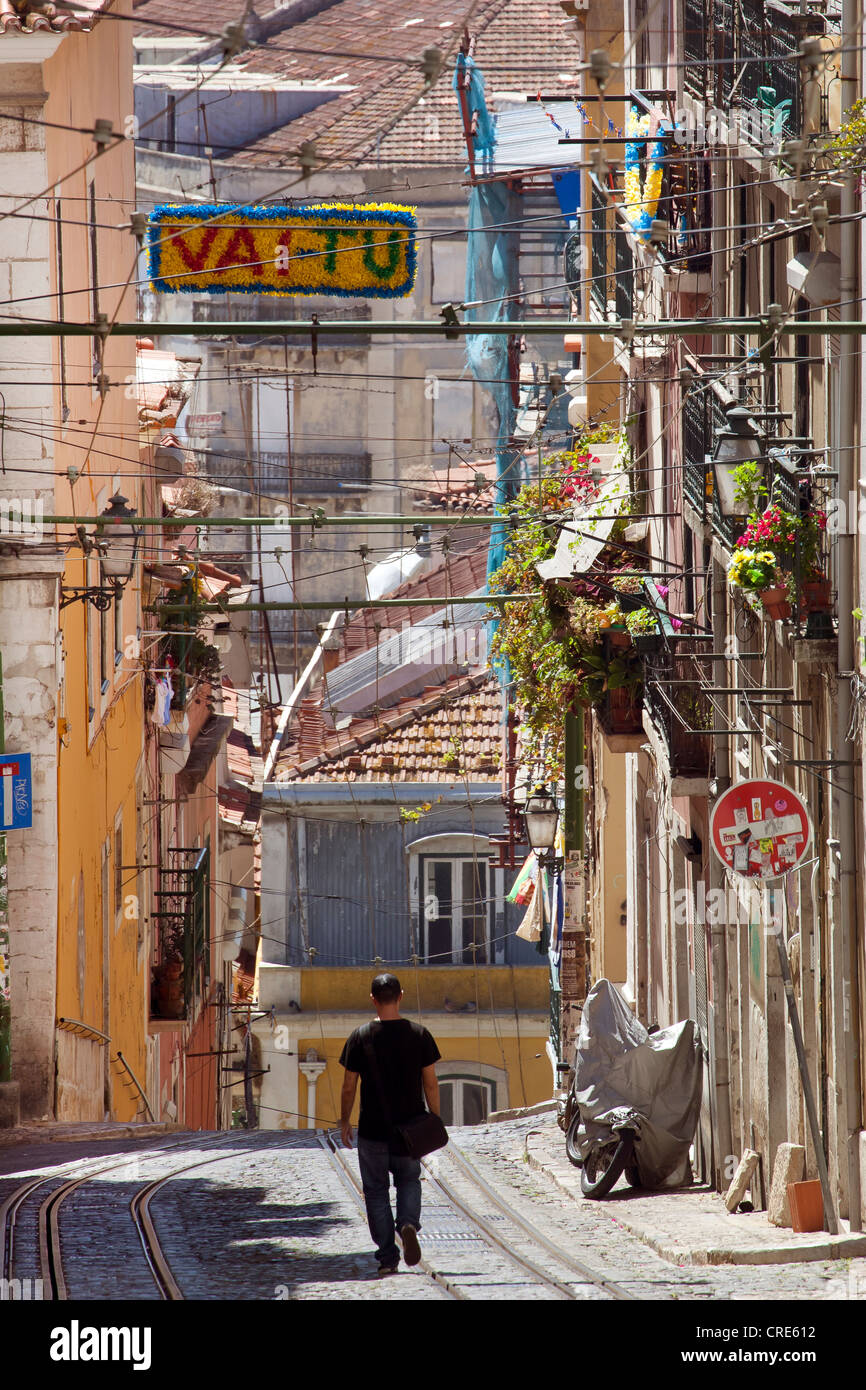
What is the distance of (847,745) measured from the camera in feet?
37.2

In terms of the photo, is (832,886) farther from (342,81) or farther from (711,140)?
(342,81)

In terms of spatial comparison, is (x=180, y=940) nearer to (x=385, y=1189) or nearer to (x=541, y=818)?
(x=541, y=818)

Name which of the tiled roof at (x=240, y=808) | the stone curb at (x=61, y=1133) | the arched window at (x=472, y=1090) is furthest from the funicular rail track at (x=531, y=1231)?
the tiled roof at (x=240, y=808)

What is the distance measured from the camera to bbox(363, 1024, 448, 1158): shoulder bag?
880 cm

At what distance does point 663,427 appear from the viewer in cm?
1978

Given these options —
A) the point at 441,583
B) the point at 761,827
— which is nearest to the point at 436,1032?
the point at 441,583

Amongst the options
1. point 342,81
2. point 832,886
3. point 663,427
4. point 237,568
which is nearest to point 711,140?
point 663,427

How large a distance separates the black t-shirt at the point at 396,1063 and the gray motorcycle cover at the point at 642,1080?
21.1 feet

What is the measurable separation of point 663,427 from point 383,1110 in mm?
12089

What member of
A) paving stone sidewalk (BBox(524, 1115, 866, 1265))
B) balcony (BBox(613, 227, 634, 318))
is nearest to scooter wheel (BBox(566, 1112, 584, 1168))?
paving stone sidewalk (BBox(524, 1115, 866, 1265))

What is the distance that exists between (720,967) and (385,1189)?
7754mm

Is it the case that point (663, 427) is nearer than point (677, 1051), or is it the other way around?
point (677, 1051)

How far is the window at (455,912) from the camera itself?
30266mm

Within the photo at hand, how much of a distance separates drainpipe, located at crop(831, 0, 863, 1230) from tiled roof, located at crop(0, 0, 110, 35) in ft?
25.9
